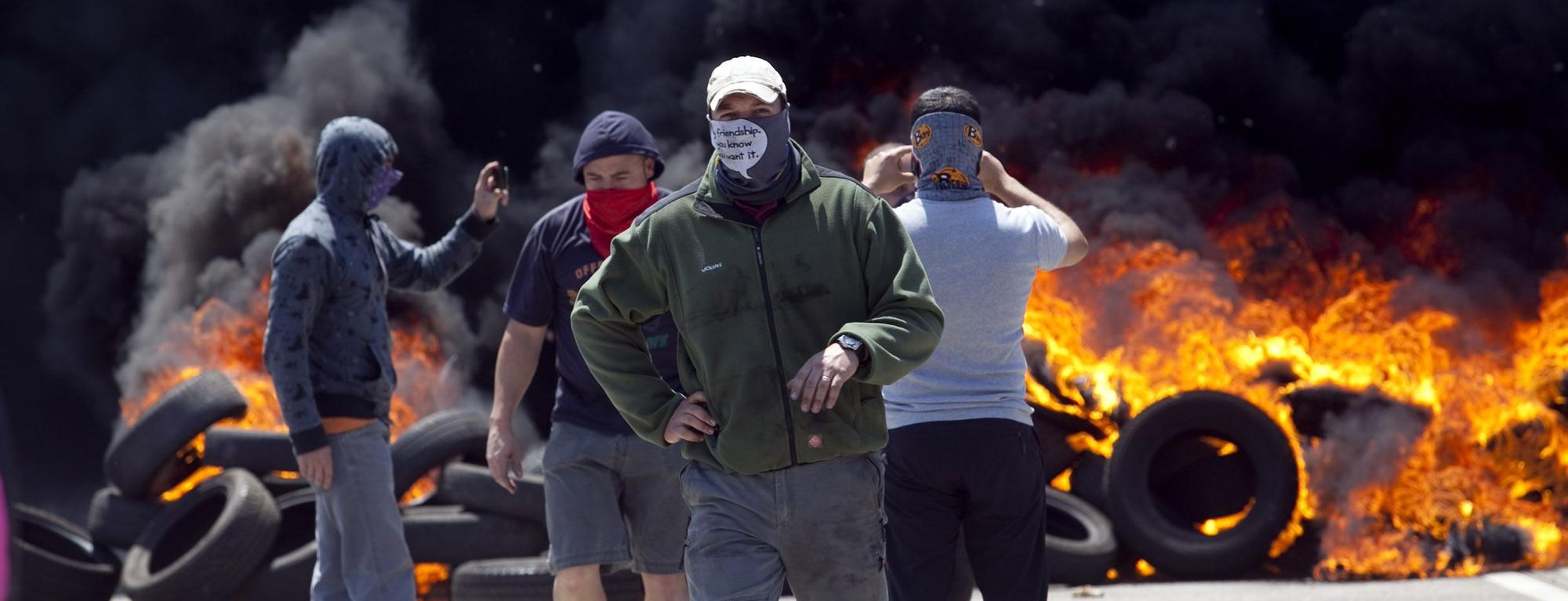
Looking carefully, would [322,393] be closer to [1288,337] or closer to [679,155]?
[679,155]

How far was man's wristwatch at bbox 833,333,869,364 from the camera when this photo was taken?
3195 mm

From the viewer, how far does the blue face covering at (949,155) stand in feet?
13.4

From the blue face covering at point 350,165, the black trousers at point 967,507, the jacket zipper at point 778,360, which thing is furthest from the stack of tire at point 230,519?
the jacket zipper at point 778,360

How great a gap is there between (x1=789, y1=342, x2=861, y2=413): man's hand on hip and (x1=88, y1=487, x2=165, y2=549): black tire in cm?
642

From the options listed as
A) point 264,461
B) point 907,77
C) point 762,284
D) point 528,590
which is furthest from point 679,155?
point 762,284

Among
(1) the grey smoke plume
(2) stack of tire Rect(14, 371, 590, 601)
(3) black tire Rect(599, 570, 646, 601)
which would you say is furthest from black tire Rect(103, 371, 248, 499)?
(3) black tire Rect(599, 570, 646, 601)

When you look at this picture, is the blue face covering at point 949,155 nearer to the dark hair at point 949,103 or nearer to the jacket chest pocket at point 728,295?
the dark hair at point 949,103

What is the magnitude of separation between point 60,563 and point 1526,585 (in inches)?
289

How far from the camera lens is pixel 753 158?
3396 millimetres

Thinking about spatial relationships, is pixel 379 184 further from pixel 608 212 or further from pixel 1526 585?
pixel 1526 585

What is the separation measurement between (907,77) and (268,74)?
5.06m

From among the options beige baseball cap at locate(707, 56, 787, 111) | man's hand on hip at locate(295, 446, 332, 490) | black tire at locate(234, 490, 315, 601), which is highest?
beige baseball cap at locate(707, 56, 787, 111)

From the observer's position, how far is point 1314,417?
9.10 m

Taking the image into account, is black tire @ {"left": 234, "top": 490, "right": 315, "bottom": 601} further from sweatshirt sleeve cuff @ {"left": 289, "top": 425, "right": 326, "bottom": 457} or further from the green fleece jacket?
the green fleece jacket
